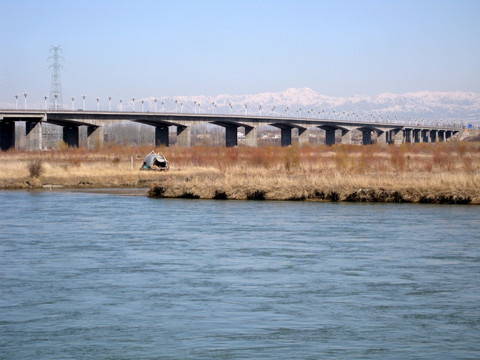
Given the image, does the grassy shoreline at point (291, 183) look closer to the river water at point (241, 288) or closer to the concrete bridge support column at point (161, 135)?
the river water at point (241, 288)

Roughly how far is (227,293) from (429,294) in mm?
4026

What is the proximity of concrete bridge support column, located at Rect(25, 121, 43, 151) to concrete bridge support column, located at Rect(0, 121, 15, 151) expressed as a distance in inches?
90.7

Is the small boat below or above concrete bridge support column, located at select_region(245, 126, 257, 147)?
below

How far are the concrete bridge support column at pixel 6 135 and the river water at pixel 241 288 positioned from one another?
80.4m

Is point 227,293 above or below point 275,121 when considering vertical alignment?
below

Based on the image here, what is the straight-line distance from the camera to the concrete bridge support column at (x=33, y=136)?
104 meters

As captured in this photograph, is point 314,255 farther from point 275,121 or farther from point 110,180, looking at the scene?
point 275,121

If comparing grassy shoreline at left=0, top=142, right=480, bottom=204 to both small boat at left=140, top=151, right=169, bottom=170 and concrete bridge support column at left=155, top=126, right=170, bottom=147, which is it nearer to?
small boat at left=140, top=151, right=169, bottom=170

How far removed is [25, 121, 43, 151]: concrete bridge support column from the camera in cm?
10406

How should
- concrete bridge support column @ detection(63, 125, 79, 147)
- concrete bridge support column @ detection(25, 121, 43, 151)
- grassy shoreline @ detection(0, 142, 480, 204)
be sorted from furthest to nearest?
concrete bridge support column @ detection(63, 125, 79, 147) → concrete bridge support column @ detection(25, 121, 43, 151) → grassy shoreline @ detection(0, 142, 480, 204)

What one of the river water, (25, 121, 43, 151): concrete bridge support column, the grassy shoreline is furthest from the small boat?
(25, 121, 43, 151): concrete bridge support column

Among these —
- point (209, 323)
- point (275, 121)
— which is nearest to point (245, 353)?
point (209, 323)

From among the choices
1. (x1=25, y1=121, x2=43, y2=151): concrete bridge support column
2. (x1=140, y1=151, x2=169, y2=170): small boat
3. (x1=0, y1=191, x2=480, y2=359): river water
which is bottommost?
(x1=0, y1=191, x2=480, y2=359): river water

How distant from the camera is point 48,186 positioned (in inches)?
1838
